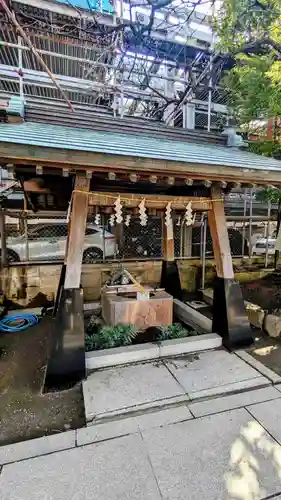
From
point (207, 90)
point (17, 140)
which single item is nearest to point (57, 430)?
point (17, 140)

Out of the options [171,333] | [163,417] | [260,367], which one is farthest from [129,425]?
[260,367]

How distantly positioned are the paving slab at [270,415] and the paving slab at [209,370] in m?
0.44

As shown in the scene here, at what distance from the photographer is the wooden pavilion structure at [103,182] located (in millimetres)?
2756

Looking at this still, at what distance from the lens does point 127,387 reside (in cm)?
311

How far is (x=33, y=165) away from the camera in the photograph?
2.75 m

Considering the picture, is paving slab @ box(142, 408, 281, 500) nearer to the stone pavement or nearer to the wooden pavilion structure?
the stone pavement

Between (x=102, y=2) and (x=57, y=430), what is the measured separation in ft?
31.2

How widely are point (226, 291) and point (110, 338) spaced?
6.46ft

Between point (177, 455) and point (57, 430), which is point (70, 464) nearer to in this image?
point (57, 430)

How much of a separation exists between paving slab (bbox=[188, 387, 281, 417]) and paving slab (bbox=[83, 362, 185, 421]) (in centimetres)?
27

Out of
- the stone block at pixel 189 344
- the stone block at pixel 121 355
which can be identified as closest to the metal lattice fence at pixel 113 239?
the stone block at pixel 121 355

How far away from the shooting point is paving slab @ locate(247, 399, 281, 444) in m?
2.47

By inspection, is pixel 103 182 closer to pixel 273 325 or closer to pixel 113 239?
pixel 113 239

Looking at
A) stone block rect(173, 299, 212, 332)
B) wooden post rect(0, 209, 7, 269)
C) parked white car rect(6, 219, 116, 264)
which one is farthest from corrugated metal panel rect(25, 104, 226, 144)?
stone block rect(173, 299, 212, 332)
